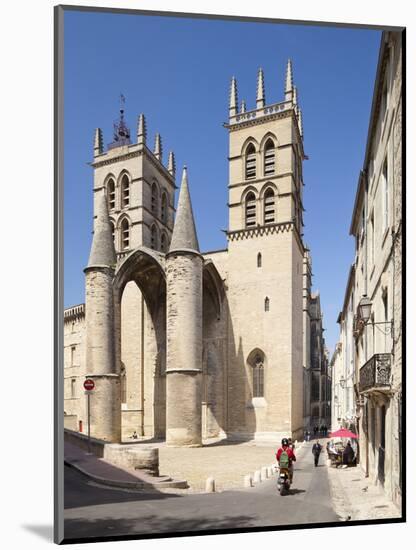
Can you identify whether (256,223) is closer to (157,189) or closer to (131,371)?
(157,189)

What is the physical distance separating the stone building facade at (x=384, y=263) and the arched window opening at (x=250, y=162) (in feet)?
30.1

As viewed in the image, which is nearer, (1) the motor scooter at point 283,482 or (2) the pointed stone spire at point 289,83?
(1) the motor scooter at point 283,482

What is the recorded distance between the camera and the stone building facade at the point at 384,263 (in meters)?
7.35

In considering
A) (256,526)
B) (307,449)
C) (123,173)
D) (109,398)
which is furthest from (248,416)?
(256,526)

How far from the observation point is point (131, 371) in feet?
72.7

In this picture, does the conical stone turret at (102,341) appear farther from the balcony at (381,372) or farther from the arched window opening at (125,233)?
the balcony at (381,372)

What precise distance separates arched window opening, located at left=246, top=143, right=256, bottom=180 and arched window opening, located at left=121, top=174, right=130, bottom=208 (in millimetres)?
4404

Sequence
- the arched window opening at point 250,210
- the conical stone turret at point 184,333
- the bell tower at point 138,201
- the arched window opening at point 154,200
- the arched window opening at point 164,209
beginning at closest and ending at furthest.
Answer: the conical stone turret at point 184,333 → the bell tower at point 138,201 → the arched window opening at point 250,210 → the arched window opening at point 154,200 → the arched window opening at point 164,209

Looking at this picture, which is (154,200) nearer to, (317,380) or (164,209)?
(164,209)

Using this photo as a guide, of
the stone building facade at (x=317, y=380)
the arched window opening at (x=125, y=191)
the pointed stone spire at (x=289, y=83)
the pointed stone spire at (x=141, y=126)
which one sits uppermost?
the arched window opening at (x=125, y=191)

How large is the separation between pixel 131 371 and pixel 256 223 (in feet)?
26.0

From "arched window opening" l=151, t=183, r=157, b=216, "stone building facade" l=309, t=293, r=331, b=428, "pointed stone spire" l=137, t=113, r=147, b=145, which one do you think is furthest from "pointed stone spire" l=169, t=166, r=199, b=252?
"pointed stone spire" l=137, t=113, r=147, b=145

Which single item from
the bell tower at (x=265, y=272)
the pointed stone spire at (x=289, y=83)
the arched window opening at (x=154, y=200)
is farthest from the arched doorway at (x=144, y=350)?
the pointed stone spire at (x=289, y=83)

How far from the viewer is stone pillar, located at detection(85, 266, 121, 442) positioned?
1759cm
